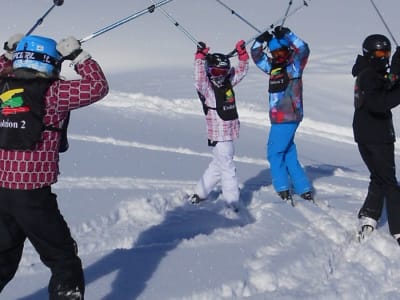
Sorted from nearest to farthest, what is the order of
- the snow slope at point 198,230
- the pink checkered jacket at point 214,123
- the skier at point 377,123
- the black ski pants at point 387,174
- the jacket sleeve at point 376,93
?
the snow slope at point 198,230, the jacket sleeve at point 376,93, the skier at point 377,123, the black ski pants at point 387,174, the pink checkered jacket at point 214,123

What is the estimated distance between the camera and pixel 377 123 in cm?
509

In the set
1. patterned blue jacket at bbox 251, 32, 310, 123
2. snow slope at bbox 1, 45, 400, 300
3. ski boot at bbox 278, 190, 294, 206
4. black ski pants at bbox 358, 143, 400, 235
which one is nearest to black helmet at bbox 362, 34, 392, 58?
black ski pants at bbox 358, 143, 400, 235

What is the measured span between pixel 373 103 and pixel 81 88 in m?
2.61

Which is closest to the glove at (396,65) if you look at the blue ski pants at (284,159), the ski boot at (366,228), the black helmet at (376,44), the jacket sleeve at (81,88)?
the black helmet at (376,44)

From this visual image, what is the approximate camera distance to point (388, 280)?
434 centimetres

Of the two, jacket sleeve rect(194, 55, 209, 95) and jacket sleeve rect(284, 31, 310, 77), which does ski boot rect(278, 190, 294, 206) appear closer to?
jacket sleeve rect(284, 31, 310, 77)

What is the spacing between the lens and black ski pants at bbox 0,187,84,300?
3.10 m

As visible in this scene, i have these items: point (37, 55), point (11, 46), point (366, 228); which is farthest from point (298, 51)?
point (37, 55)

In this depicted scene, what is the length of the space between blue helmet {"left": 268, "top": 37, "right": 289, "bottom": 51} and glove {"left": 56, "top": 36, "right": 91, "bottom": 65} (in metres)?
3.27

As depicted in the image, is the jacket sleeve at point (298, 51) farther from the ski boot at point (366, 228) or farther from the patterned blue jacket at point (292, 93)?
the ski boot at point (366, 228)

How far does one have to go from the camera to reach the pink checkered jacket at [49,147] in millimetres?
3107

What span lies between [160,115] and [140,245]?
7.80 m

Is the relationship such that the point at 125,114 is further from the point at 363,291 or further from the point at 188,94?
the point at 363,291

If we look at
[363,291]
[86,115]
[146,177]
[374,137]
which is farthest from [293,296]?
[86,115]
